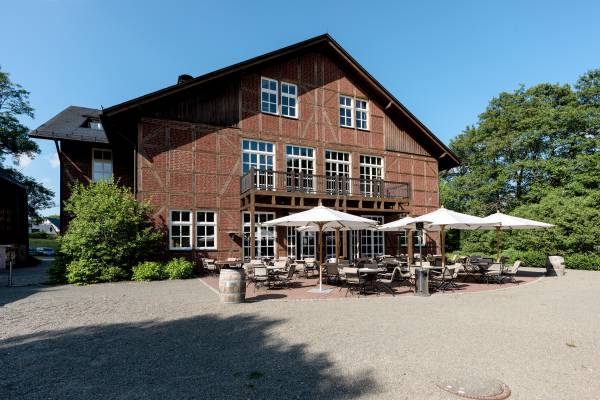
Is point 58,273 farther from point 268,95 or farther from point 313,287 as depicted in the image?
point 268,95

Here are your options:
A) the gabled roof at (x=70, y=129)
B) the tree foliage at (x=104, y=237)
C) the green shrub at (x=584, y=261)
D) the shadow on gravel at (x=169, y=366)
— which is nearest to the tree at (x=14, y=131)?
the gabled roof at (x=70, y=129)

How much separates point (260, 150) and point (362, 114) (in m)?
6.50

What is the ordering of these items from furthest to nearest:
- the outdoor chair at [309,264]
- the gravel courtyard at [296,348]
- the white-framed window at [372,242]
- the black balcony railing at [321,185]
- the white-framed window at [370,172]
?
the white-framed window at [372,242], the white-framed window at [370,172], the black balcony railing at [321,185], the outdoor chair at [309,264], the gravel courtyard at [296,348]

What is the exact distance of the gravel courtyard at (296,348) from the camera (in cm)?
Answer: 386

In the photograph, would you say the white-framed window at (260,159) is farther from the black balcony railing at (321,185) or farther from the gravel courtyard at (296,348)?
the gravel courtyard at (296,348)

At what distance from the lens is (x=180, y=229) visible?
49.1ft

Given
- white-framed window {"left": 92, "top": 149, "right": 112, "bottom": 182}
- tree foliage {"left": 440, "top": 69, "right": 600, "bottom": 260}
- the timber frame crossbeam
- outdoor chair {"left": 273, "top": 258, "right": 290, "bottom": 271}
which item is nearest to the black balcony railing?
the timber frame crossbeam

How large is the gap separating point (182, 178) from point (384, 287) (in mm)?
9350

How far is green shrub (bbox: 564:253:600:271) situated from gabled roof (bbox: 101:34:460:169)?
774cm

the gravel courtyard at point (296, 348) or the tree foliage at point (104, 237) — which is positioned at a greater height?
the tree foliage at point (104, 237)

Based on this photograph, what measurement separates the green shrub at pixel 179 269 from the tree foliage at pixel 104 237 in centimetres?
95

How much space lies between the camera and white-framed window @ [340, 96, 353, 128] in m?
19.1

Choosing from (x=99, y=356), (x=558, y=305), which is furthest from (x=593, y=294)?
(x=99, y=356)

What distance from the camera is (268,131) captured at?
55.8 ft
